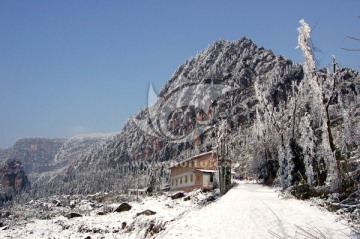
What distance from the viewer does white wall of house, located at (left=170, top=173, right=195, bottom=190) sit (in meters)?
62.8

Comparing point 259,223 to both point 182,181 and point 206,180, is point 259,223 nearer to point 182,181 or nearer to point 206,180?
point 206,180

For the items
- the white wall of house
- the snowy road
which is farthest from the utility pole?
the white wall of house

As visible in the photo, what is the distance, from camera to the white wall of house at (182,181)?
62781 mm

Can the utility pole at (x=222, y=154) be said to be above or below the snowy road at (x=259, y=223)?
above

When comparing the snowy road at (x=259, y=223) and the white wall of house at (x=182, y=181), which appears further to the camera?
the white wall of house at (x=182, y=181)

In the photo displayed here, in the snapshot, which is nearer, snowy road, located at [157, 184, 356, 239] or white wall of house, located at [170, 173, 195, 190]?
snowy road, located at [157, 184, 356, 239]

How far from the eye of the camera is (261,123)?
5422 cm

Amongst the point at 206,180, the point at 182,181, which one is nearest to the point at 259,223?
the point at 206,180

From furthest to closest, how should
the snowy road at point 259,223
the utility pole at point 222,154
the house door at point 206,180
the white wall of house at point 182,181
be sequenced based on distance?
the white wall of house at point 182,181, the house door at point 206,180, the utility pole at point 222,154, the snowy road at point 259,223

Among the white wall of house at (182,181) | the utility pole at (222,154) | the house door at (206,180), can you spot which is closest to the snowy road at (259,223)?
the utility pole at (222,154)

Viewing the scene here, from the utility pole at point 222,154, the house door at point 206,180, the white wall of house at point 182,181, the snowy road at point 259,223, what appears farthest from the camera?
the white wall of house at point 182,181

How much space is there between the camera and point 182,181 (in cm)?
6788

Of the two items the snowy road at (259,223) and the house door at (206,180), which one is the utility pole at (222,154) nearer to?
the snowy road at (259,223)

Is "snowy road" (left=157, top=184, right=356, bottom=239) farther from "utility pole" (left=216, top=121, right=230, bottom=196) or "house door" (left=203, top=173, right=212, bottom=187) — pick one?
"house door" (left=203, top=173, right=212, bottom=187)
